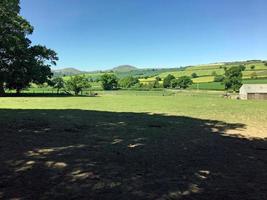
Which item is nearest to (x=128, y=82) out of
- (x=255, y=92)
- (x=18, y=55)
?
(x=255, y=92)

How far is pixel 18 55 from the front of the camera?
58219 millimetres

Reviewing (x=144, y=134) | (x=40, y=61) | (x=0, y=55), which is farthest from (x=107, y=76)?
(x=144, y=134)

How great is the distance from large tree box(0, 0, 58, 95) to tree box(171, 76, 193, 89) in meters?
72.7

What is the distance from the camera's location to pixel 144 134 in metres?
12.9

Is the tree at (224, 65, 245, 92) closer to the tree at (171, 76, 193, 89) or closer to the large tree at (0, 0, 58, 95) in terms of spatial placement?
the tree at (171, 76, 193, 89)

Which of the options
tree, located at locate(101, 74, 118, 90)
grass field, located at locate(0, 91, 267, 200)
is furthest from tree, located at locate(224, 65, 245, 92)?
grass field, located at locate(0, 91, 267, 200)

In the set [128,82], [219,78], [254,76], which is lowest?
[128,82]

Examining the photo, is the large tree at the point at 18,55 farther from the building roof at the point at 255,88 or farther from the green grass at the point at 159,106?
the building roof at the point at 255,88

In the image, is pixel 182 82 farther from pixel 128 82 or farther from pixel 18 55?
pixel 18 55

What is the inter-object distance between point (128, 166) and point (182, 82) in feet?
413

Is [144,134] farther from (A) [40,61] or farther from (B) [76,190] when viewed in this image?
(A) [40,61]

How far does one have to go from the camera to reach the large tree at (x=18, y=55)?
54.7 meters

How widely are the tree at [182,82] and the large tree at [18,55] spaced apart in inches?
2864

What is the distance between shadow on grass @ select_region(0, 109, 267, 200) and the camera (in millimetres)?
5879
